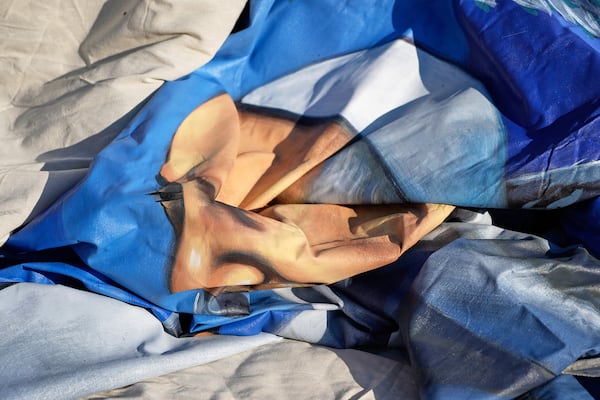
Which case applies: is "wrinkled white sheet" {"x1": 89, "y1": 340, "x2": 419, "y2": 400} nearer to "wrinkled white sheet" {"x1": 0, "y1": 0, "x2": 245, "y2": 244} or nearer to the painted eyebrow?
the painted eyebrow

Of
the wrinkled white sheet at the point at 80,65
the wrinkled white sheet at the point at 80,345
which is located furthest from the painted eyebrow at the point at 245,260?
the wrinkled white sheet at the point at 80,65

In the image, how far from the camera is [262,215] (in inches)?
45.0

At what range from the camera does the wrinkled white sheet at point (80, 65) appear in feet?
4.04

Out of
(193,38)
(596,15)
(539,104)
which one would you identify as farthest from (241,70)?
(596,15)

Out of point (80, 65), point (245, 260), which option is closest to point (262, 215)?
point (245, 260)

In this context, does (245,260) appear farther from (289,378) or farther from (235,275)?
(289,378)

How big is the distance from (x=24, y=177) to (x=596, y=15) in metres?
1.03

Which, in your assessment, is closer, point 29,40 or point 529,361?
point 529,361

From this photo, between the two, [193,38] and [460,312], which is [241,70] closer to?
[193,38]

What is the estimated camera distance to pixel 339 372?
1.06 m

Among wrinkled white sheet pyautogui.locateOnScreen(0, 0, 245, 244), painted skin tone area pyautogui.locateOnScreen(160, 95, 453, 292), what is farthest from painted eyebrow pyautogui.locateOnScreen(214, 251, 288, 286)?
wrinkled white sheet pyautogui.locateOnScreen(0, 0, 245, 244)

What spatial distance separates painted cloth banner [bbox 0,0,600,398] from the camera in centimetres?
105

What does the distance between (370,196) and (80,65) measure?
0.56 m

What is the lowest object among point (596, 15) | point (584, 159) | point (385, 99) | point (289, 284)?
point (289, 284)
